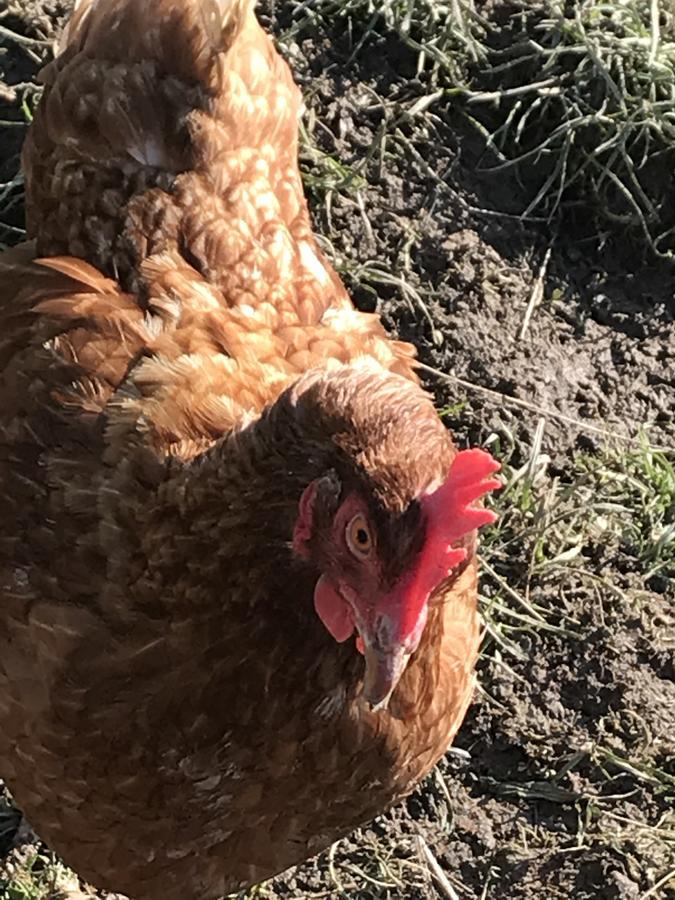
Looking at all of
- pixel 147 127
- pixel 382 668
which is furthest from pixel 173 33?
pixel 382 668

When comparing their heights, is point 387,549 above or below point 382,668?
above

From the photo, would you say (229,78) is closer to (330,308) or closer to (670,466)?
(330,308)

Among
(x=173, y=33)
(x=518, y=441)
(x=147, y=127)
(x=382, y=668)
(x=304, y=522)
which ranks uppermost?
(x=173, y=33)

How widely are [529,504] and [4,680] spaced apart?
165 cm

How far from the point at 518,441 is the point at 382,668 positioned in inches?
74.3

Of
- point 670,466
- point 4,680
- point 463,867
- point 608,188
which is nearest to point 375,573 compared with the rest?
point 4,680

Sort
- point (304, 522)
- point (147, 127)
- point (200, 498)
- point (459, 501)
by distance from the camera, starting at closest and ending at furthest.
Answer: point (459, 501), point (304, 522), point (200, 498), point (147, 127)

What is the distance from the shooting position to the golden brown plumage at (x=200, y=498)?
1.89 meters

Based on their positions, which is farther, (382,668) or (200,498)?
(200,498)

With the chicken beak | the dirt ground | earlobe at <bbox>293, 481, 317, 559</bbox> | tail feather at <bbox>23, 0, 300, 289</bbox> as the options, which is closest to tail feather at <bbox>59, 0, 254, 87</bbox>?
tail feather at <bbox>23, 0, 300, 289</bbox>

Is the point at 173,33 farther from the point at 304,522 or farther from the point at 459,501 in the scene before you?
the point at 459,501

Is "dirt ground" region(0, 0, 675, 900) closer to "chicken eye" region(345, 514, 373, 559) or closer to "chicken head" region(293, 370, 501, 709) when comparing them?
"chicken head" region(293, 370, 501, 709)

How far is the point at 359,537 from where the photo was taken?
184 cm

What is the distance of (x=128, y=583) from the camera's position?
2.25 meters
